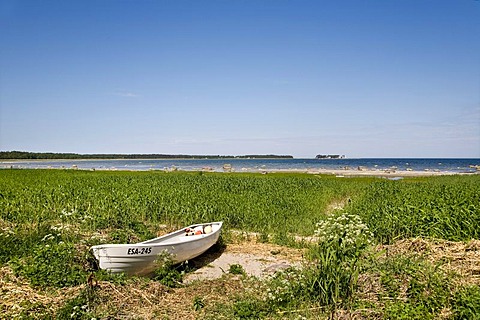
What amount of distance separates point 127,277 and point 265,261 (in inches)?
168

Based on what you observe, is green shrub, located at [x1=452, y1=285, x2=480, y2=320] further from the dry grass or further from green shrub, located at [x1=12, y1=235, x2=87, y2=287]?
green shrub, located at [x1=12, y1=235, x2=87, y2=287]

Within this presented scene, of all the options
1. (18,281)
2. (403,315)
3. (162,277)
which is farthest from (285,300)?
(18,281)

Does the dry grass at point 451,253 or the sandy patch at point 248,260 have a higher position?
the dry grass at point 451,253

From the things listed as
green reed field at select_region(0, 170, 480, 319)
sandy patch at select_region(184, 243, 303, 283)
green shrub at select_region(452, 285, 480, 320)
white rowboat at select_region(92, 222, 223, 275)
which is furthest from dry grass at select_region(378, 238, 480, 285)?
white rowboat at select_region(92, 222, 223, 275)

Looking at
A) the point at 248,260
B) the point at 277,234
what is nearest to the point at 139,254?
the point at 248,260

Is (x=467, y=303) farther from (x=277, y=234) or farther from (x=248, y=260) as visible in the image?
(x=277, y=234)

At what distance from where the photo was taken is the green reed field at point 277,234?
262 inches

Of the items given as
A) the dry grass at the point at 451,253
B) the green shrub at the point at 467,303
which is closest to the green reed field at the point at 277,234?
the green shrub at the point at 467,303

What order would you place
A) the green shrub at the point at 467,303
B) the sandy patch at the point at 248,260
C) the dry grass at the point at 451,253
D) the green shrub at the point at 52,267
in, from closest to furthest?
the green shrub at the point at 467,303 < the dry grass at the point at 451,253 < the green shrub at the point at 52,267 < the sandy patch at the point at 248,260

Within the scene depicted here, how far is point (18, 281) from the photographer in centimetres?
759

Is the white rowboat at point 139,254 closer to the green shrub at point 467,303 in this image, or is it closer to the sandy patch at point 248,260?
the sandy patch at point 248,260

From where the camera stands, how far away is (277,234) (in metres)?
13.8

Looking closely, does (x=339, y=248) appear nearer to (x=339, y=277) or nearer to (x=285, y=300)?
(x=339, y=277)

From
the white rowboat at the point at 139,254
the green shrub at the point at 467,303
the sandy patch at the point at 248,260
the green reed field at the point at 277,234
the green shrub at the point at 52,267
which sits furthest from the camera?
the sandy patch at the point at 248,260
